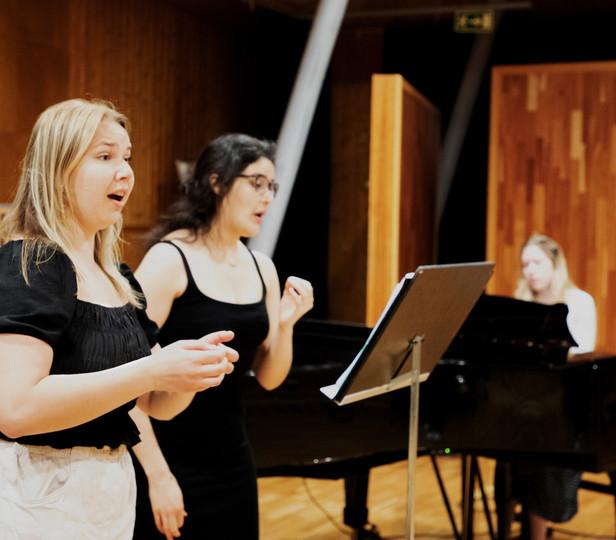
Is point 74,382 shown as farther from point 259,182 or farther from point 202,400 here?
point 259,182

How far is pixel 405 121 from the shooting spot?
202 inches

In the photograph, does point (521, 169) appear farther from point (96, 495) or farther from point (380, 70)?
point (96, 495)

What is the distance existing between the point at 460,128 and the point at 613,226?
5.38 feet

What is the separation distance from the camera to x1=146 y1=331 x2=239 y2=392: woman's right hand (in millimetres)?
1423

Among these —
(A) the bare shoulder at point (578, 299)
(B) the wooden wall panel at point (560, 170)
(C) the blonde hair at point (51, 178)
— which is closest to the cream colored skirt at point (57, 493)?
(C) the blonde hair at point (51, 178)

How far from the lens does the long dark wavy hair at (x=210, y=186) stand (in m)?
2.46

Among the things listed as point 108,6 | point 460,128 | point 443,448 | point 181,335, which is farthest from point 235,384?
point 460,128

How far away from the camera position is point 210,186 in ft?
8.11

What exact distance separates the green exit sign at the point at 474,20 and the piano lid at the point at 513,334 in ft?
10.7

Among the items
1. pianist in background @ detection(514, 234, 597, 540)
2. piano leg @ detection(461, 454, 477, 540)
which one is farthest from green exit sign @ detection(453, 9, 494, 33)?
piano leg @ detection(461, 454, 477, 540)

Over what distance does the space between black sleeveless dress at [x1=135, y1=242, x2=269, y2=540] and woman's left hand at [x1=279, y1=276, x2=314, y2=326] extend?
0.10 metres

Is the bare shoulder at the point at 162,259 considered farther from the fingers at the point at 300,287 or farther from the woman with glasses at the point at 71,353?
the woman with glasses at the point at 71,353

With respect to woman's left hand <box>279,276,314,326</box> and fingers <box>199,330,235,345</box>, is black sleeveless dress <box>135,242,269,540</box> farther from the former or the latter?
fingers <box>199,330,235,345</box>

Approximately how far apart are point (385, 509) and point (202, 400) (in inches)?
114
